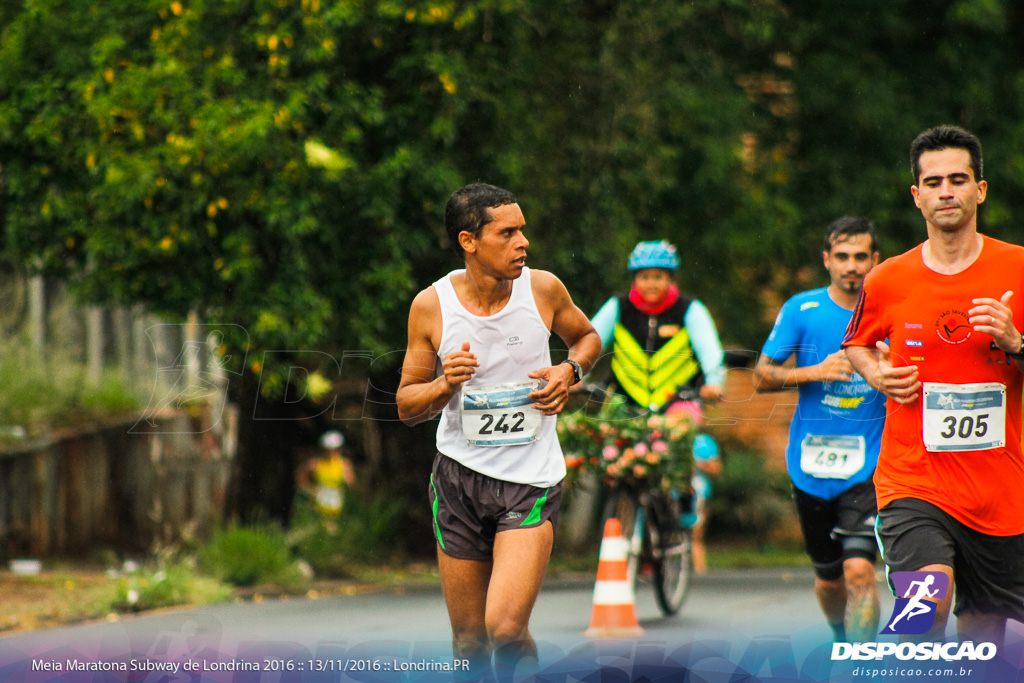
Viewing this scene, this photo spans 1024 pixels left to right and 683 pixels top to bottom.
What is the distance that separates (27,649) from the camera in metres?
7.89

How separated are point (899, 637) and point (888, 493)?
0.56 metres

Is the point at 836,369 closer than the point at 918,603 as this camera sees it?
No

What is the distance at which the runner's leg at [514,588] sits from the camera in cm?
498

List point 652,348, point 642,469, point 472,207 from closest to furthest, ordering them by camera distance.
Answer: point 472,207 → point 652,348 → point 642,469

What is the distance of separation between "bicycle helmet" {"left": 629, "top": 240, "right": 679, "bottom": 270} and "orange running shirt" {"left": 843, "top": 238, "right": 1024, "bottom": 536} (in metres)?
3.89

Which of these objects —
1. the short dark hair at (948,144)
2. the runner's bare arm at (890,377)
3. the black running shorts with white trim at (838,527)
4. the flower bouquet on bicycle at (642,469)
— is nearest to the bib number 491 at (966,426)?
the runner's bare arm at (890,377)

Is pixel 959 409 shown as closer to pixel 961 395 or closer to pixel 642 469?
pixel 961 395

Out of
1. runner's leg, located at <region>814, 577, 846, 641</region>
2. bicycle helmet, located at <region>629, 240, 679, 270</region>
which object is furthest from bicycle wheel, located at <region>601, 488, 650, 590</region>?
runner's leg, located at <region>814, 577, 846, 641</region>

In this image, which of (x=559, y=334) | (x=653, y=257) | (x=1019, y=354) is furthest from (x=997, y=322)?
(x=653, y=257)

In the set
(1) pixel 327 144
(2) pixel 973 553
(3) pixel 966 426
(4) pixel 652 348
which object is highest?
(1) pixel 327 144

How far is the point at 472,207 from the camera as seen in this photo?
5301 millimetres

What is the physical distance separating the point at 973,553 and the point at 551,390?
63.4 inches

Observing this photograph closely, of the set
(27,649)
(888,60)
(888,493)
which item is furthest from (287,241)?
(888,60)

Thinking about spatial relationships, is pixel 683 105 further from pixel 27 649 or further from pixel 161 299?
pixel 27 649
